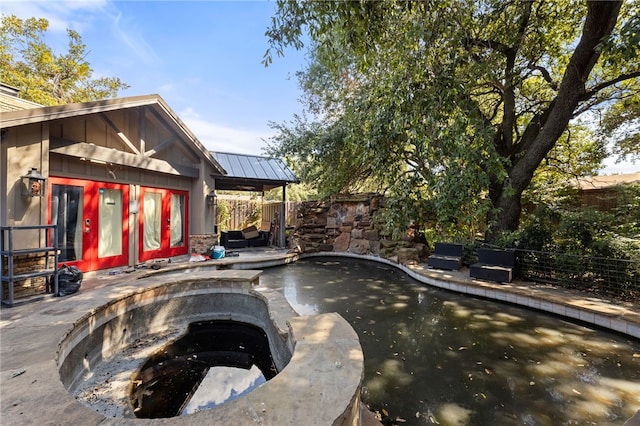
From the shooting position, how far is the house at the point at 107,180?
4449 mm

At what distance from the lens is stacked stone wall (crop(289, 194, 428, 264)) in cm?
957

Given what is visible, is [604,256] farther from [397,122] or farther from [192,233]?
[192,233]

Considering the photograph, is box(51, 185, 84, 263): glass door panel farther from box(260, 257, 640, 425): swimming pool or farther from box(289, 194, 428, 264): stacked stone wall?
box(289, 194, 428, 264): stacked stone wall

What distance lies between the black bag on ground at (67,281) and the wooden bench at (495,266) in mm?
7627

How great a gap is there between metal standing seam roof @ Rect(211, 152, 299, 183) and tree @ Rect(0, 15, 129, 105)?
11369 millimetres

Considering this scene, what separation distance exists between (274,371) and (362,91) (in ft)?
24.8

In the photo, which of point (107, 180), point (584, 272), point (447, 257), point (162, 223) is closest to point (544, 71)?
point (584, 272)

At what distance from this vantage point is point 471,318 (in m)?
4.69

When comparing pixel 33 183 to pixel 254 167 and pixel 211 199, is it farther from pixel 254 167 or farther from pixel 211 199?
pixel 254 167

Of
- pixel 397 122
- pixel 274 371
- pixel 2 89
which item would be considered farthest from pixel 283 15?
pixel 2 89

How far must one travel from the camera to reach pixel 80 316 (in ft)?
10.9

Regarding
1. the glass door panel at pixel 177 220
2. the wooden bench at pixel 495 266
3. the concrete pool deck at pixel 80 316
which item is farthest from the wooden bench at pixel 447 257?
the glass door panel at pixel 177 220

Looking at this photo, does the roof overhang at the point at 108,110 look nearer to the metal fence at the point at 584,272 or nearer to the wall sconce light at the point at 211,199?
the wall sconce light at the point at 211,199

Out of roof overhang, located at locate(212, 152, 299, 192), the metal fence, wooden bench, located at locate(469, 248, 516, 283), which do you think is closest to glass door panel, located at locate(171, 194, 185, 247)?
roof overhang, located at locate(212, 152, 299, 192)
